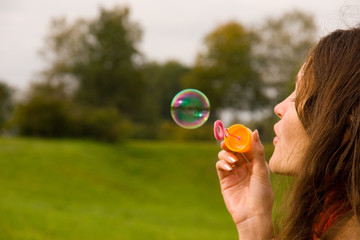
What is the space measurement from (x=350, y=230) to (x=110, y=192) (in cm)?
1630

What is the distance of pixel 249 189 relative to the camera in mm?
2096

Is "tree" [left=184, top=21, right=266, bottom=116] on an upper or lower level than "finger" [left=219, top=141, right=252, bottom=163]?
upper

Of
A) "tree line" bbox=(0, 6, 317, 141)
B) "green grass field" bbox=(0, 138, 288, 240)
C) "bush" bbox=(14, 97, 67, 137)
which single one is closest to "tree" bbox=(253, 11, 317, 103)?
"tree line" bbox=(0, 6, 317, 141)

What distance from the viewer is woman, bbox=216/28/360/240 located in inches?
68.7

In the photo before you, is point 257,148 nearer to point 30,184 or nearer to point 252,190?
point 252,190

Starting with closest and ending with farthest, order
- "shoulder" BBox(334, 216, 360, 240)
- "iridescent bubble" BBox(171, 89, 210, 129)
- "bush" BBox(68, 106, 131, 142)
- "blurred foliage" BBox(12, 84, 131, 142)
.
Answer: "shoulder" BBox(334, 216, 360, 240) → "iridescent bubble" BBox(171, 89, 210, 129) → "blurred foliage" BBox(12, 84, 131, 142) → "bush" BBox(68, 106, 131, 142)

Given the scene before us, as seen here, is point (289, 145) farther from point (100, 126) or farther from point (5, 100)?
point (5, 100)

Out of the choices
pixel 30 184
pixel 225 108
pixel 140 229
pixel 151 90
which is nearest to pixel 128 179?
pixel 30 184

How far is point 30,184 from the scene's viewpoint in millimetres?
16828

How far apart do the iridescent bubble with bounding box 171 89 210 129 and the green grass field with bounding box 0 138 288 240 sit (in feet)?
14.3

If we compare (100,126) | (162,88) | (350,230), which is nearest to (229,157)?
(350,230)

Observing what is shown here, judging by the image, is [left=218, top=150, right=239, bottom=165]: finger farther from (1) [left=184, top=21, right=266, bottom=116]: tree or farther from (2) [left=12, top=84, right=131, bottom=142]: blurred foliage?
(1) [left=184, top=21, right=266, bottom=116]: tree

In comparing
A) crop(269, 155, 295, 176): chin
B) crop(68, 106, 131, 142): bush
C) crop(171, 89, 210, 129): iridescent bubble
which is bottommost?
crop(68, 106, 131, 142): bush

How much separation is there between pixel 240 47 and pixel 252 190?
32.0 m
